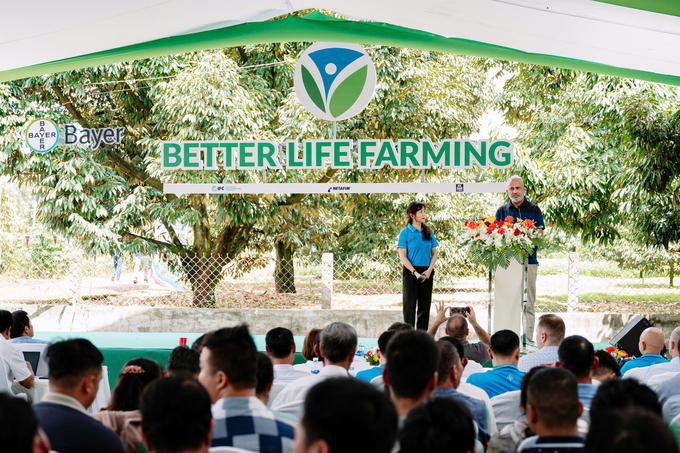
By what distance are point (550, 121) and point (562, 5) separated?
7244mm

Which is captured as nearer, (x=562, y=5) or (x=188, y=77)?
(x=562, y=5)

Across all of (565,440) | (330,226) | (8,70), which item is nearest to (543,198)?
(330,226)

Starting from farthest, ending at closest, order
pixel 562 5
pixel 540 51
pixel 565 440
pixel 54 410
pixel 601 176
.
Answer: pixel 601 176
pixel 540 51
pixel 562 5
pixel 54 410
pixel 565 440

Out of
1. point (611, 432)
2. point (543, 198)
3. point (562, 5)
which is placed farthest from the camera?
point (543, 198)

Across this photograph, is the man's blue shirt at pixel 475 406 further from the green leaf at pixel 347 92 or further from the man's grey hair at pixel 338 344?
the green leaf at pixel 347 92

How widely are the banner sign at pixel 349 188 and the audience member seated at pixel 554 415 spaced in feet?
15.1

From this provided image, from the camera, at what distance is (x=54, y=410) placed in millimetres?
1998

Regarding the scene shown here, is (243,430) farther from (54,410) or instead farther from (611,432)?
(611,432)

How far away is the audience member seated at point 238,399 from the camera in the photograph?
6.31 ft

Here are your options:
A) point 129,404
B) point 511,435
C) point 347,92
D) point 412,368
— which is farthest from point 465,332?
point 347,92

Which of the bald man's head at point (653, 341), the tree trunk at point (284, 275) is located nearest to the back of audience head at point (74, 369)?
the bald man's head at point (653, 341)

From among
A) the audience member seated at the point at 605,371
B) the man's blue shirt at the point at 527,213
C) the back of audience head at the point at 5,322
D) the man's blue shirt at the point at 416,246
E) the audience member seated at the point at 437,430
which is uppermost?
the man's blue shirt at the point at 527,213

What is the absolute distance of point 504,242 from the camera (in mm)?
5363

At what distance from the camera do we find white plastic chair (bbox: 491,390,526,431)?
2.75 meters
